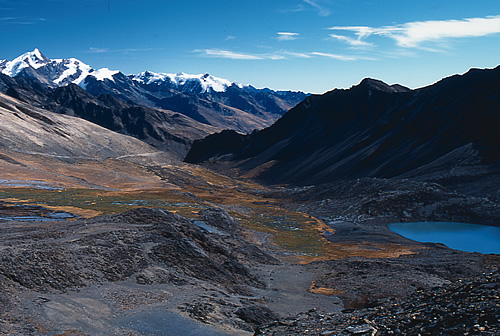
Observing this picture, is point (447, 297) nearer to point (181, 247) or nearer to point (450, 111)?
point (181, 247)

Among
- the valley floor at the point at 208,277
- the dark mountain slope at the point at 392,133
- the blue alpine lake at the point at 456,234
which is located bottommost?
the blue alpine lake at the point at 456,234

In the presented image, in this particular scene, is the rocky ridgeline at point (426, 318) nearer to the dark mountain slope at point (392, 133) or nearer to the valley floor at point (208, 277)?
the valley floor at point (208, 277)

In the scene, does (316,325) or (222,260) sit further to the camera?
(222,260)

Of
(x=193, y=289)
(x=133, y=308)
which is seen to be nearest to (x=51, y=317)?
(x=133, y=308)

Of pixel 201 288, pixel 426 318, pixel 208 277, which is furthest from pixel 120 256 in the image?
pixel 426 318

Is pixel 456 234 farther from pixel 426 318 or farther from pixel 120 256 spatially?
pixel 120 256

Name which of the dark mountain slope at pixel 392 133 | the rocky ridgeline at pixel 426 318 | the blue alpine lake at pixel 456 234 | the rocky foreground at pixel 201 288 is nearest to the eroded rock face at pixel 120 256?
the rocky foreground at pixel 201 288
